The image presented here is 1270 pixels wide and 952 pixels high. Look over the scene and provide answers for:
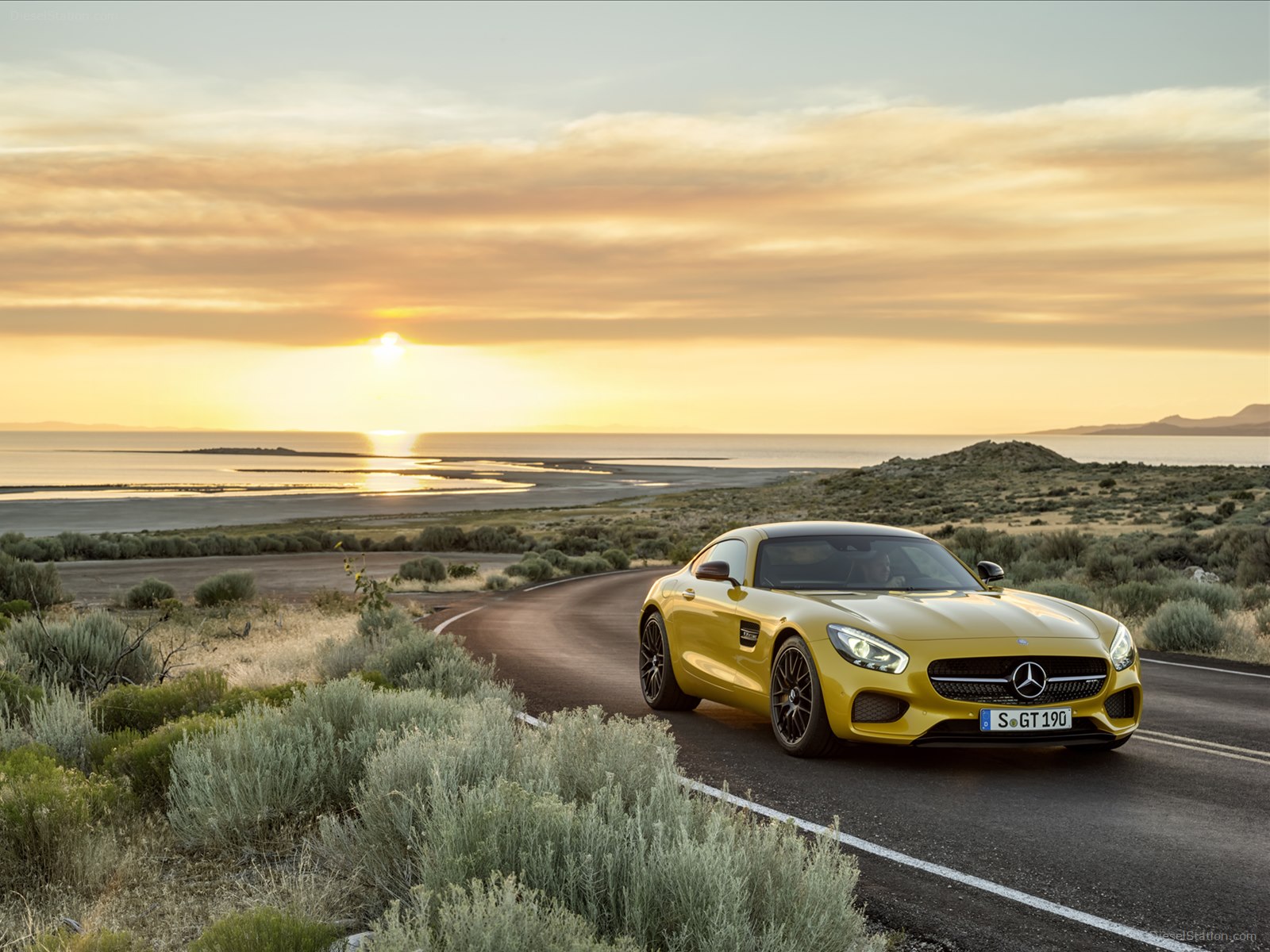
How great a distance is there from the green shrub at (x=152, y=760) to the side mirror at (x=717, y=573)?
399 centimetres

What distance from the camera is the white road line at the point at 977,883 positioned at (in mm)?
4828

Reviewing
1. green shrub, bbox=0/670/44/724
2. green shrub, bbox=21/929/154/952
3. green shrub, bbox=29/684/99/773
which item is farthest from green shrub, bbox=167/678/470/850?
green shrub, bbox=0/670/44/724

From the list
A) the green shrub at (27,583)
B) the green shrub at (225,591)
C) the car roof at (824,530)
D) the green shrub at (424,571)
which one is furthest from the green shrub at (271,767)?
the green shrub at (424,571)

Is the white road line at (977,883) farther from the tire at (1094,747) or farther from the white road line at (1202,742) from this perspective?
the white road line at (1202,742)

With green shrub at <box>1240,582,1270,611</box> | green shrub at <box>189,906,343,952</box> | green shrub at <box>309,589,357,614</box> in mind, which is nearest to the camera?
green shrub at <box>189,906,343,952</box>

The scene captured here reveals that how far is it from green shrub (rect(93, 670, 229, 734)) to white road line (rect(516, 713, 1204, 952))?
3665 millimetres

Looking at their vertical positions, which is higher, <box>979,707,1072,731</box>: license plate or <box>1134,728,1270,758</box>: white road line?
<box>979,707,1072,731</box>: license plate

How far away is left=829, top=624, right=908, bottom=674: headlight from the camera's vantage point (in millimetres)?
7867

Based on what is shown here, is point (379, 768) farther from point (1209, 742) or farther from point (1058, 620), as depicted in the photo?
point (1209, 742)

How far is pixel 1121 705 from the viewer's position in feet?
27.0

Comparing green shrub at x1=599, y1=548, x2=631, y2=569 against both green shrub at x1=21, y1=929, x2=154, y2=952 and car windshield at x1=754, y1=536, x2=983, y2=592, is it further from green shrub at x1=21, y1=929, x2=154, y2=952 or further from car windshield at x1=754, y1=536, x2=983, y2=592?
green shrub at x1=21, y1=929, x2=154, y2=952

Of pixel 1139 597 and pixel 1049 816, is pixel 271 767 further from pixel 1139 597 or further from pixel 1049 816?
pixel 1139 597

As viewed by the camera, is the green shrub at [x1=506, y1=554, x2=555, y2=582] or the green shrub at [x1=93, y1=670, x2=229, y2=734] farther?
the green shrub at [x1=506, y1=554, x2=555, y2=582]

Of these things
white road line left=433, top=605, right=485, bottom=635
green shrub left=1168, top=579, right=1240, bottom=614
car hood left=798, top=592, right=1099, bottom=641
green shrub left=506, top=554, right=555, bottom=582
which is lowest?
green shrub left=506, top=554, right=555, bottom=582
